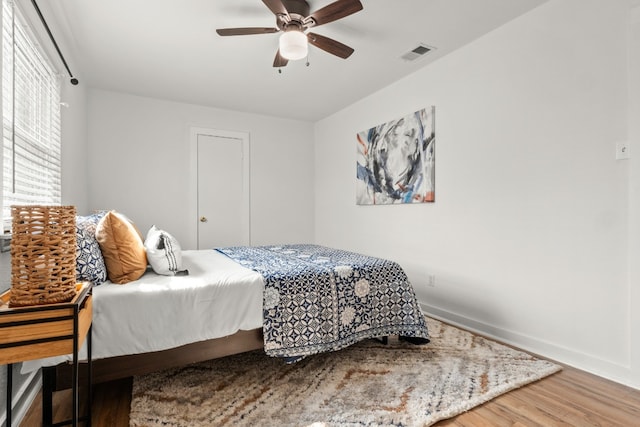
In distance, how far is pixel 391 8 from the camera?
96.4 inches

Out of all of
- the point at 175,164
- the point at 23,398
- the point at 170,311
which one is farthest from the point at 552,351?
the point at 175,164

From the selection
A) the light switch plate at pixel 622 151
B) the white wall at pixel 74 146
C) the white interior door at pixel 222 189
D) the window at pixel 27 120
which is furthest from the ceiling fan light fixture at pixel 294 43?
the white interior door at pixel 222 189

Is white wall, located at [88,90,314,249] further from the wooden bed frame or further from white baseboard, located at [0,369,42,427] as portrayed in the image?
the wooden bed frame

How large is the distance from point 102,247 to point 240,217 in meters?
2.98

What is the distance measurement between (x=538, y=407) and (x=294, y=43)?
269 centimetres

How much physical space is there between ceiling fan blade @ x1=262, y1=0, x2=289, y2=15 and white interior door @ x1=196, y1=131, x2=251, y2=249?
273 cm

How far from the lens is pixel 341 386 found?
6.53ft

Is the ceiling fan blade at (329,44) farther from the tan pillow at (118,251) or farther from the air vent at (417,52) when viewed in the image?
the tan pillow at (118,251)

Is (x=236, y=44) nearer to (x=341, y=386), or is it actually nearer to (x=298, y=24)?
(x=298, y=24)

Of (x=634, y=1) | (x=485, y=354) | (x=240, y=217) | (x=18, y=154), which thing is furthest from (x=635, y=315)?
(x=240, y=217)

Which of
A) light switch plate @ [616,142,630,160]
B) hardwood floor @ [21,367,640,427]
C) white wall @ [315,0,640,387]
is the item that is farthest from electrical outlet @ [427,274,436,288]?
light switch plate @ [616,142,630,160]

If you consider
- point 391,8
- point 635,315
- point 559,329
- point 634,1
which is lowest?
point 559,329

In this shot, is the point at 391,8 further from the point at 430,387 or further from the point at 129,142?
the point at 129,142

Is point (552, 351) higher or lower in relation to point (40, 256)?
lower
